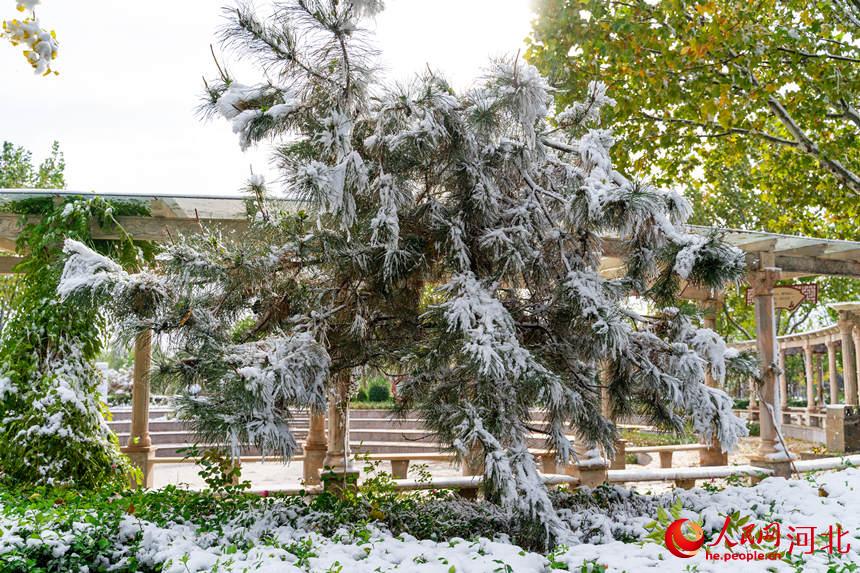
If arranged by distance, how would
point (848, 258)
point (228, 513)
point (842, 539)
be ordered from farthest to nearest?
point (848, 258) < point (228, 513) < point (842, 539)

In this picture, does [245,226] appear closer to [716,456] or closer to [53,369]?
[53,369]

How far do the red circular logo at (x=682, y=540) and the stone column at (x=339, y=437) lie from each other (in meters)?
1.65

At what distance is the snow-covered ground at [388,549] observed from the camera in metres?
3.02

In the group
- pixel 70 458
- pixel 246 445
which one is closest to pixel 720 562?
pixel 246 445

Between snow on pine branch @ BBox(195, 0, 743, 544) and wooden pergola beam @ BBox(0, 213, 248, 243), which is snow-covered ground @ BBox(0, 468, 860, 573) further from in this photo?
wooden pergola beam @ BBox(0, 213, 248, 243)

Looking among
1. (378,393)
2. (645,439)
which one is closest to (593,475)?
(645,439)

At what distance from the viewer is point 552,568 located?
2.98 meters

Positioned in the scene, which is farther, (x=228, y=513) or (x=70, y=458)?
(x=70, y=458)

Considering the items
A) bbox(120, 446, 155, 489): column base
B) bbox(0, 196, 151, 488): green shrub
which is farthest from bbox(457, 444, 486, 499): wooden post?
→ bbox(120, 446, 155, 489): column base

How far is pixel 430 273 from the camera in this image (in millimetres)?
3959

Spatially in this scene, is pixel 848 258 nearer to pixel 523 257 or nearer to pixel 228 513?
pixel 523 257

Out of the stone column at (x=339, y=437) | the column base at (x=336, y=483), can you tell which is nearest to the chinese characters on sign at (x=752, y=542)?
the stone column at (x=339, y=437)

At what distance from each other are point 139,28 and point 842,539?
442 centimetres

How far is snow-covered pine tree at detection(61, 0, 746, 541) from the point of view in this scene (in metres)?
3.29
